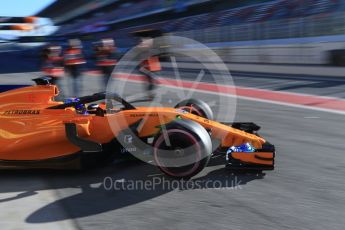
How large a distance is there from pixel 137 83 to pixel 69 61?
4588 millimetres

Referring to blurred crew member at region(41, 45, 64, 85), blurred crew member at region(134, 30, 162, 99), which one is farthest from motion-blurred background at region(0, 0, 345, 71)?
blurred crew member at region(134, 30, 162, 99)

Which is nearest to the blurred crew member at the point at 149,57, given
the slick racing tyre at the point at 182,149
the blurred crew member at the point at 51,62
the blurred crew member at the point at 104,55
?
the blurred crew member at the point at 104,55

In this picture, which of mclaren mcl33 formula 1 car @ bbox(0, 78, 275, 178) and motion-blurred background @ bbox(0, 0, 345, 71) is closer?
mclaren mcl33 formula 1 car @ bbox(0, 78, 275, 178)

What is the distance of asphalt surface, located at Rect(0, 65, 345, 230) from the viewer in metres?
3.21

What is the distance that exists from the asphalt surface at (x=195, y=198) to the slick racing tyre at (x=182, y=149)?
0.56 ft

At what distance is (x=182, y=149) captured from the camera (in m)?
3.96

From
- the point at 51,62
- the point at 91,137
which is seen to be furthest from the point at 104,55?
the point at 91,137

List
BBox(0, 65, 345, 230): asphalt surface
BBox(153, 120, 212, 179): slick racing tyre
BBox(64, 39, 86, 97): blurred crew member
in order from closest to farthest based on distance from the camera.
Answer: BBox(0, 65, 345, 230): asphalt surface
BBox(153, 120, 212, 179): slick racing tyre
BBox(64, 39, 86, 97): blurred crew member

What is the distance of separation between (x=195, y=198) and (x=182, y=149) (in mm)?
502

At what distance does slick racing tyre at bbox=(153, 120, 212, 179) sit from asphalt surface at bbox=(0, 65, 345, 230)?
0.17 meters

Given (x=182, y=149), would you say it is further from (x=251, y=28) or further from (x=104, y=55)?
(x=251, y=28)

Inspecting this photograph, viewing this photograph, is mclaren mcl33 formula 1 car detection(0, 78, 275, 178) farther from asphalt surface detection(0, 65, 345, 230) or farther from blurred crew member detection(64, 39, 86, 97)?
blurred crew member detection(64, 39, 86, 97)

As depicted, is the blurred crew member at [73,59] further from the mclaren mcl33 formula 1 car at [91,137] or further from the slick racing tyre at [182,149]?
the slick racing tyre at [182,149]

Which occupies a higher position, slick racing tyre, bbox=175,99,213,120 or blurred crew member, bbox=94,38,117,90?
blurred crew member, bbox=94,38,117,90
